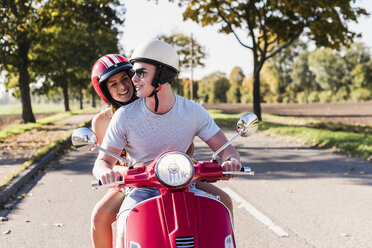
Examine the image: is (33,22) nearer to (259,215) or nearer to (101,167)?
(259,215)

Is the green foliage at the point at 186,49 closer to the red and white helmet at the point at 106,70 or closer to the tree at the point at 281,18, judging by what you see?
the tree at the point at 281,18

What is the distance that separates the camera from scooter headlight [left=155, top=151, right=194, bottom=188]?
1.94 m

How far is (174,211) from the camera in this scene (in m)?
2.00

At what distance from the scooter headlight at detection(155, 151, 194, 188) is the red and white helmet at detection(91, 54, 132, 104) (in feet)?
Result: 5.01

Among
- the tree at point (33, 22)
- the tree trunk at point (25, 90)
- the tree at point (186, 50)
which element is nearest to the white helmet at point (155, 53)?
the tree at point (33, 22)

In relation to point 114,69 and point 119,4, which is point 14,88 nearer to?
point 119,4

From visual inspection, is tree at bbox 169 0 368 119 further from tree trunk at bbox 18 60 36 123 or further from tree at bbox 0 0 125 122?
tree trunk at bbox 18 60 36 123

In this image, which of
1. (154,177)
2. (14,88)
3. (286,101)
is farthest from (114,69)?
(286,101)

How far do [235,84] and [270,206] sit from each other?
76.0 m

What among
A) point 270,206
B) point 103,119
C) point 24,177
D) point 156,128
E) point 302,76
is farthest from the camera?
point 302,76

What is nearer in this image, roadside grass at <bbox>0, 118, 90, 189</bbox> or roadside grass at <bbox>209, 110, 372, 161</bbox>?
roadside grass at <bbox>0, 118, 90, 189</bbox>

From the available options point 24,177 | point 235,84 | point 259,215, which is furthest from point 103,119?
point 235,84

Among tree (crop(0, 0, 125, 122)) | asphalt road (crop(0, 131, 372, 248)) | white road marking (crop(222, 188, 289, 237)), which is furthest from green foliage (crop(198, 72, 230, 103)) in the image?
white road marking (crop(222, 188, 289, 237))

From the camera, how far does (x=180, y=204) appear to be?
2018 millimetres
